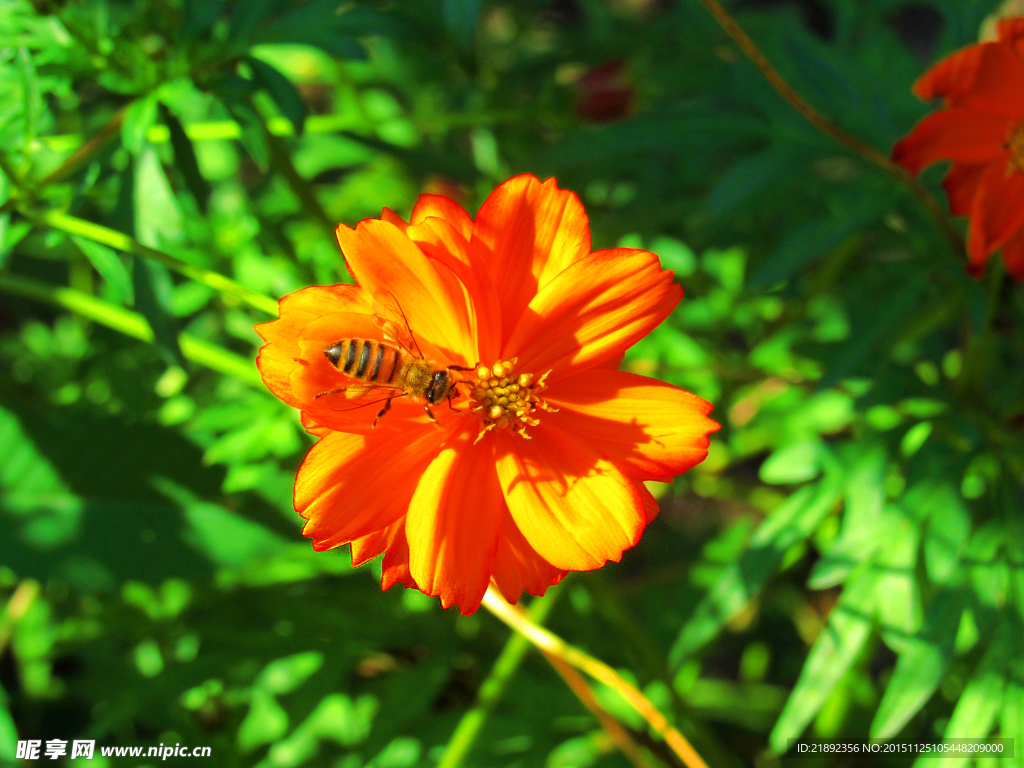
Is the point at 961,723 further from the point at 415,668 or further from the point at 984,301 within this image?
the point at 415,668

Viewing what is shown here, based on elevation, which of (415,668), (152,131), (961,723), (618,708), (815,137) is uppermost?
(152,131)

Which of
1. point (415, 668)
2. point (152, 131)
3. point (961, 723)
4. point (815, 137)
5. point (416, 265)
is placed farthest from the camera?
point (415, 668)

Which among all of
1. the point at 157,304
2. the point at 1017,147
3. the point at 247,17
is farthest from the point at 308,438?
the point at 1017,147

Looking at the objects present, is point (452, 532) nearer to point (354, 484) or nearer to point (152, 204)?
point (354, 484)

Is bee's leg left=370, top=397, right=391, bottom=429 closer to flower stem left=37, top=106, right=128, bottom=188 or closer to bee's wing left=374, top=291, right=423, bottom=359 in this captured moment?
bee's wing left=374, top=291, right=423, bottom=359

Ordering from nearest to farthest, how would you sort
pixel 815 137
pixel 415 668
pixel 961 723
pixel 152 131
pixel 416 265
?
pixel 416 265 → pixel 152 131 → pixel 961 723 → pixel 815 137 → pixel 415 668

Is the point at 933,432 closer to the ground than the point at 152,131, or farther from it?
closer to the ground

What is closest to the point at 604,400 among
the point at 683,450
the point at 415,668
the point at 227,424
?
the point at 683,450
